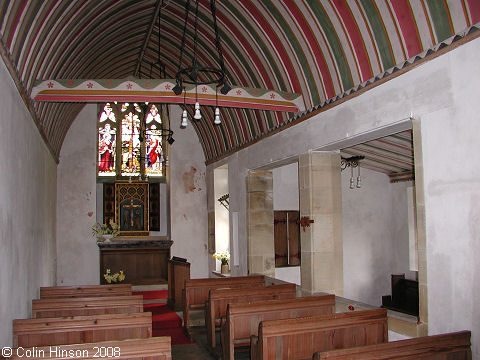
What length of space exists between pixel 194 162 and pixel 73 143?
132 inches

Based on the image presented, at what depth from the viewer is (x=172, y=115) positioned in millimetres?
12891

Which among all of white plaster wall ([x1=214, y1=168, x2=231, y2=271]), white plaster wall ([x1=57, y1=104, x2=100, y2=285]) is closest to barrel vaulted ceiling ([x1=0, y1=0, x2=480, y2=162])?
white plaster wall ([x1=214, y1=168, x2=231, y2=271])

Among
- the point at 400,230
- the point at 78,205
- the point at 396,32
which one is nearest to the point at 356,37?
the point at 396,32

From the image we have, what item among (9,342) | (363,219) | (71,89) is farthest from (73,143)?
(9,342)

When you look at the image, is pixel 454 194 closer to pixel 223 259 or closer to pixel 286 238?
pixel 286 238

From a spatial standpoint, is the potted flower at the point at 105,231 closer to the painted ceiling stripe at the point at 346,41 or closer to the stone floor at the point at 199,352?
the stone floor at the point at 199,352

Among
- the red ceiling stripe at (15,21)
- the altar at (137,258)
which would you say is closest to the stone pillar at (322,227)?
the red ceiling stripe at (15,21)

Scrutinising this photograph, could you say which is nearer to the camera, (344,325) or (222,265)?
(344,325)

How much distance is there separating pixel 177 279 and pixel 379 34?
21.0 ft

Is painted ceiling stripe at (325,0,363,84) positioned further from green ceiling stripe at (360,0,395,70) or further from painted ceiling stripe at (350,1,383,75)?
green ceiling stripe at (360,0,395,70)

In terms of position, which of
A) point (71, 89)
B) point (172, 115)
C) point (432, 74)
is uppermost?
point (172, 115)

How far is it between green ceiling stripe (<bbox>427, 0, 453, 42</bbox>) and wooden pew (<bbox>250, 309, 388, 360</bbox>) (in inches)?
112

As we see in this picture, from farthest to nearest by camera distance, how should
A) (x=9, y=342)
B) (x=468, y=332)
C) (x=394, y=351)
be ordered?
(x=9, y=342) < (x=468, y=332) < (x=394, y=351)

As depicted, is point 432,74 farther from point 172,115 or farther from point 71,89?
point 172,115
